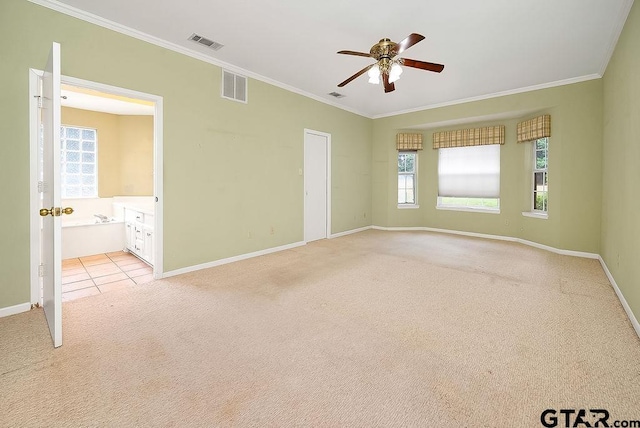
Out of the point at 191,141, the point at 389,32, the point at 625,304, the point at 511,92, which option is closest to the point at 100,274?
the point at 191,141

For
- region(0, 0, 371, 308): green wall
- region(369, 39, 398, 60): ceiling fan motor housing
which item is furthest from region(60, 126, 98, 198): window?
region(369, 39, 398, 60): ceiling fan motor housing

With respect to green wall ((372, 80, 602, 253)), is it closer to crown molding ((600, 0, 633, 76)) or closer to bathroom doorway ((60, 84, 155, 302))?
crown molding ((600, 0, 633, 76))

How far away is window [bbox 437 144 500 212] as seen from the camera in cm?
621

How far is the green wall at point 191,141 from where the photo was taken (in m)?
2.56

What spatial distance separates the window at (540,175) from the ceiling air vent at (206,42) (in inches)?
230

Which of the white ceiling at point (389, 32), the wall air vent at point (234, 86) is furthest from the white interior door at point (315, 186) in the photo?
the wall air vent at point (234, 86)

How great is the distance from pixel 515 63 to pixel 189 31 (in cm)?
443

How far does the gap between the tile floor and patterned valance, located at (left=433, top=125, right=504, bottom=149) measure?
6507 millimetres

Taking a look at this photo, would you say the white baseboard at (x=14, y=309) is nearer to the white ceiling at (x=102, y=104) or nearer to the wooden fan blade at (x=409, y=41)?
the white ceiling at (x=102, y=104)

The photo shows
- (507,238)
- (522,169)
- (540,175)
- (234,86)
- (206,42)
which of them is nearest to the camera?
(206,42)

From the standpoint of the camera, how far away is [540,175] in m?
5.50

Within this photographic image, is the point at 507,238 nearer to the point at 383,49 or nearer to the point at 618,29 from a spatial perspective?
the point at 618,29

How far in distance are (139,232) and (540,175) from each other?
24.2 feet

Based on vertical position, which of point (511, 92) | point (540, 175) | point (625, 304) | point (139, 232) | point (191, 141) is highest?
point (511, 92)
